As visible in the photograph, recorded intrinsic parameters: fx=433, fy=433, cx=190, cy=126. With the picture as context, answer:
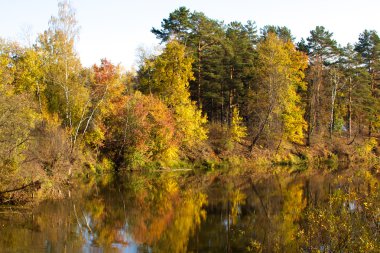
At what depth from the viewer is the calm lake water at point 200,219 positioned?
10.3m

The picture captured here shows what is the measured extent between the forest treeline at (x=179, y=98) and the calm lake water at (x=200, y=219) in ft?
11.7

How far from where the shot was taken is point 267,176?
122ft

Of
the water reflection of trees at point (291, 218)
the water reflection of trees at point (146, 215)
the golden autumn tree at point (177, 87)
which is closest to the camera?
the water reflection of trees at point (291, 218)

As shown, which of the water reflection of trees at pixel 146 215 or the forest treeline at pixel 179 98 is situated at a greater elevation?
the forest treeline at pixel 179 98

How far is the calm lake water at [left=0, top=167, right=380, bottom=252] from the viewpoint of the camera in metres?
10.3

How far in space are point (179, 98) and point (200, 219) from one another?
23.9 m

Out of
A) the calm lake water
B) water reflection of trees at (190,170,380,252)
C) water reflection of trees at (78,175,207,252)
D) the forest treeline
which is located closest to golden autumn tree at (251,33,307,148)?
the forest treeline

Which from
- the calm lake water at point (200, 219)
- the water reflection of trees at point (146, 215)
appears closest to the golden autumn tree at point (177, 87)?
the calm lake water at point (200, 219)

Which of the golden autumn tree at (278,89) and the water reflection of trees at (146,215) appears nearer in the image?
the water reflection of trees at (146,215)

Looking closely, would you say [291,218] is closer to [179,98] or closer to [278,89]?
[179,98]

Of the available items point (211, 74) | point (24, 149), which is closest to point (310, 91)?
point (211, 74)

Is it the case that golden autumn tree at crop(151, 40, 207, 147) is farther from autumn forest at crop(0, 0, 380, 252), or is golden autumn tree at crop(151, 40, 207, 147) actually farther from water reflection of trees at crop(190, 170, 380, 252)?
water reflection of trees at crop(190, 170, 380, 252)

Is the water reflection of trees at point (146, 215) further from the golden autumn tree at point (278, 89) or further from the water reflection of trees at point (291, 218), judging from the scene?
the golden autumn tree at point (278, 89)

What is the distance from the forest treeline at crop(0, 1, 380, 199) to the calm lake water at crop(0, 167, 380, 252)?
355cm
